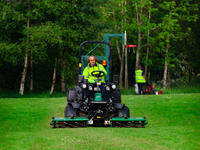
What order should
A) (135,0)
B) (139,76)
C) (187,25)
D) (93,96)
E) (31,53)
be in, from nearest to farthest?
(93,96) → (139,76) → (31,53) → (135,0) → (187,25)

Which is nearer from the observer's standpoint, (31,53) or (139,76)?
(139,76)

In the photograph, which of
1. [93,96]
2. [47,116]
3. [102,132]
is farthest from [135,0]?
[102,132]

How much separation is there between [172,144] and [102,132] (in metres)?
2.30

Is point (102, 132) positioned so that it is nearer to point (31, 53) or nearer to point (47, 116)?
point (47, 116)

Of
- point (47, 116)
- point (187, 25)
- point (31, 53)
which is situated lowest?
point (47, 116)

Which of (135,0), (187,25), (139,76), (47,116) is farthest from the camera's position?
(187,25)

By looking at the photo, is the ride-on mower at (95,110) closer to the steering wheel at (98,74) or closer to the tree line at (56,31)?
the steering wheel at (98,74)

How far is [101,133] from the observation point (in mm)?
11609

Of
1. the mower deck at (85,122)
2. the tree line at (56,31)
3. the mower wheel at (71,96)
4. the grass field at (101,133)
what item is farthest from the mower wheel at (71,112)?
the tree line at (56,31)

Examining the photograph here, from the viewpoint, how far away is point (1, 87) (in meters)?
37.6

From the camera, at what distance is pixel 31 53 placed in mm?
31812

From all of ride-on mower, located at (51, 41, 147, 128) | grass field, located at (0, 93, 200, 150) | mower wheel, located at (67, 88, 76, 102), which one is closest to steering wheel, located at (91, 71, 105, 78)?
ride-on mower, located at (51, 41, 147, 128)

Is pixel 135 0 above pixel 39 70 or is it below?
above

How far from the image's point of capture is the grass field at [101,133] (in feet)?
32.2
